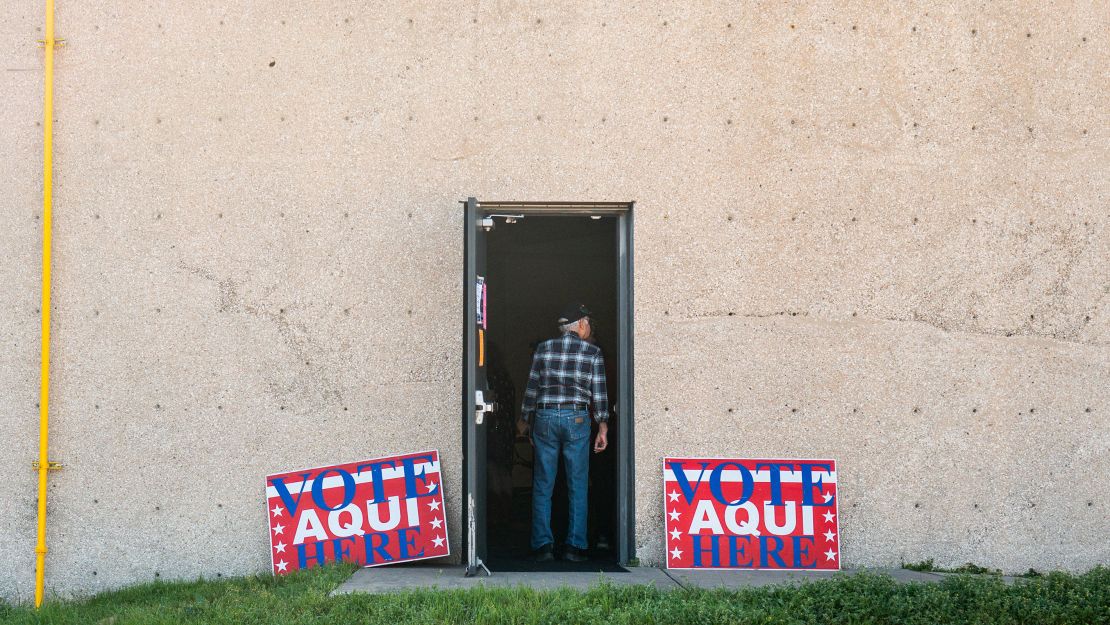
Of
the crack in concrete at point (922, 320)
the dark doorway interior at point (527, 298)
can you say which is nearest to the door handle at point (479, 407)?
the crack in concrete at point (922, 320)

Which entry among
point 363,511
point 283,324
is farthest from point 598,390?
point 283,324

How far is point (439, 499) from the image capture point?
6207 millimetres

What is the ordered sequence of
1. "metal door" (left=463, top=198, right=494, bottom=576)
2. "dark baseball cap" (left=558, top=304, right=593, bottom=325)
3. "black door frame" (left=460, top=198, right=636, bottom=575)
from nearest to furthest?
"metal door" (left=463, top=198, right=494, bottom=576), "black door frame" (left=460, top=198, right=636, bottom=575), "dark baseball cap" (left=558, top=304, right=593, bottom=325)

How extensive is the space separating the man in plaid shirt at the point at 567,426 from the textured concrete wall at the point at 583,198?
59cm

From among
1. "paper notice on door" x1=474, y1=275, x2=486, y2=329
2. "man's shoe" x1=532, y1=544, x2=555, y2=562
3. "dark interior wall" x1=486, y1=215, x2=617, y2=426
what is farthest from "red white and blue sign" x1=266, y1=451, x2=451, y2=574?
"dark interior wall" x1=486, y1=215, x2=617, y2=426

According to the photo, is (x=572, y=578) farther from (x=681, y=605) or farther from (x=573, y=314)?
(x=573, y=314)

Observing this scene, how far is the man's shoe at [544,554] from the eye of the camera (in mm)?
6656

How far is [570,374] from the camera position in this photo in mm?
6723

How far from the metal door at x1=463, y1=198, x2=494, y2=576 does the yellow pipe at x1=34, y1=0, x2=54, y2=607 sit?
2577 mm

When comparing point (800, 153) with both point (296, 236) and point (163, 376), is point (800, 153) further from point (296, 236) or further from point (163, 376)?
point (163, 376)

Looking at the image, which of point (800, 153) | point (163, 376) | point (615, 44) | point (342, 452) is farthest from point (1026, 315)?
point (163, 376)

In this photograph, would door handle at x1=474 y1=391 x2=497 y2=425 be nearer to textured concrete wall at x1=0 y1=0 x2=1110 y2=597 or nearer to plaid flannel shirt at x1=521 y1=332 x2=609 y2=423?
textured concrete wall at x1=0 y1=0 x2=1110 y2=597

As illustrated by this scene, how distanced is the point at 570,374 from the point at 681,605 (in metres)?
2.20

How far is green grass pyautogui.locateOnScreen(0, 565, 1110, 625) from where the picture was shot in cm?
470
